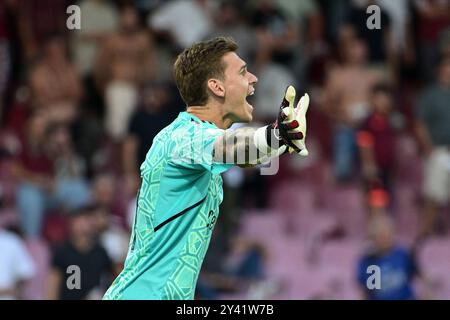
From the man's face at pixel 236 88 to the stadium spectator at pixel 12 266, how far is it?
5757mm

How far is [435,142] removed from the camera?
43.3 feet

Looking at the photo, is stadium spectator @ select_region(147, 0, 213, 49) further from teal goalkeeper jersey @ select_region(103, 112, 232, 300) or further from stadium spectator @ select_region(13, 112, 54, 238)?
teal goalkeeper jersey @ select_region(103, 112, 232, 300)

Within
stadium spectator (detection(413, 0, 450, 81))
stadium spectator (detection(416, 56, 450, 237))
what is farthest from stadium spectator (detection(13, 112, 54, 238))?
stadium spectator (detection(413, 0, 450, 81))

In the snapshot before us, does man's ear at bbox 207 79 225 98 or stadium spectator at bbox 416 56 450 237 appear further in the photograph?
stadium spectator at bbox 416 56 450 237

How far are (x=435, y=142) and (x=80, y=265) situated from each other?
4088 mm

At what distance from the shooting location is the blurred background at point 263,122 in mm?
12875

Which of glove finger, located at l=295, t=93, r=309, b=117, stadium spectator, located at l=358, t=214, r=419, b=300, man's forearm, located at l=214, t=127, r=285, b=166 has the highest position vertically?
glove finger, located at l=295, t=93, r=309, b=117

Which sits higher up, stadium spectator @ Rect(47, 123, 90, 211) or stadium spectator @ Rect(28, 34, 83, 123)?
stadium spectator @ Rect(28, 34, 83, 123)

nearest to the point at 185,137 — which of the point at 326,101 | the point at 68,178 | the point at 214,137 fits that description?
the point at 214,137

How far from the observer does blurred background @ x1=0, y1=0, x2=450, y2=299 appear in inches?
507

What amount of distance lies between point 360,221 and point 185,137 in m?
8.21

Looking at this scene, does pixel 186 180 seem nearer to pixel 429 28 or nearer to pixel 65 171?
pixel 65 171

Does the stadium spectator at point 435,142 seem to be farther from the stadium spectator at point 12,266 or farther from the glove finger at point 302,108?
the glove finger at point 302,108

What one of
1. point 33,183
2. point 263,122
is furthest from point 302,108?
point 263,122
